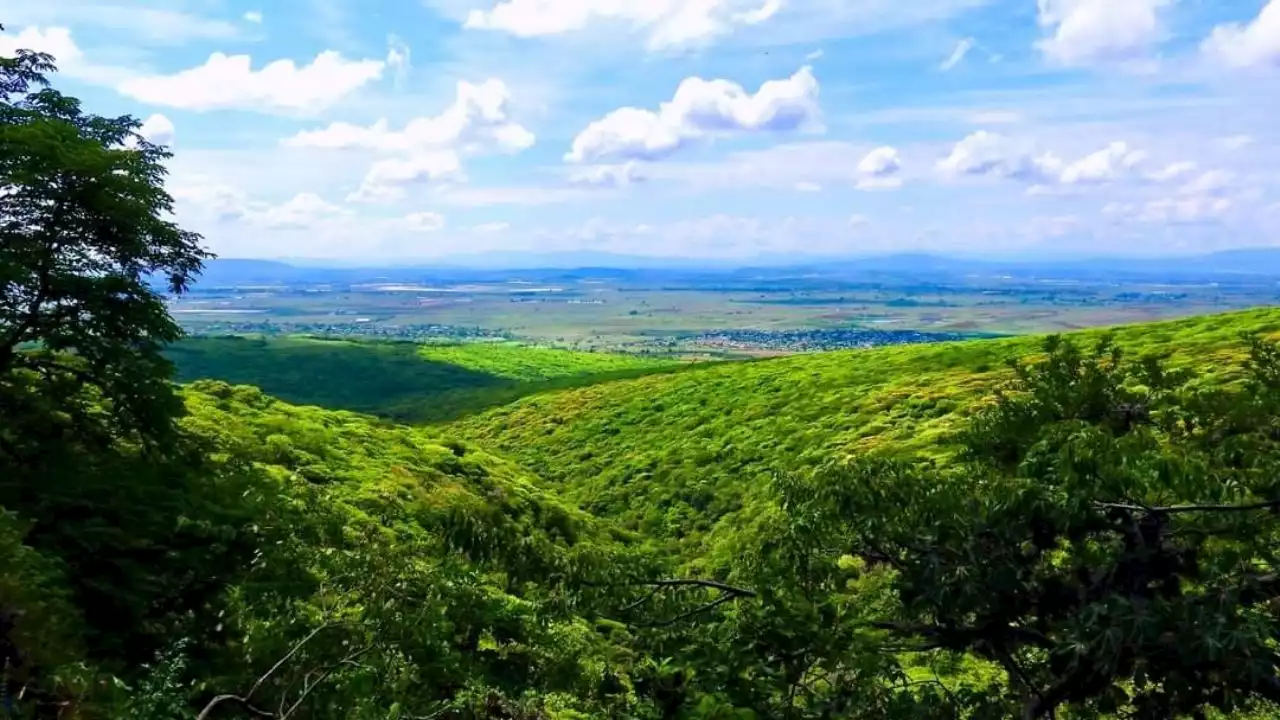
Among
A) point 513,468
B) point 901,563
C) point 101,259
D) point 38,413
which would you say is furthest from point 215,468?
point 513,468

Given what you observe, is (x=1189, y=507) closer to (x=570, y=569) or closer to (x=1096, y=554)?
(x=1096, y=554)

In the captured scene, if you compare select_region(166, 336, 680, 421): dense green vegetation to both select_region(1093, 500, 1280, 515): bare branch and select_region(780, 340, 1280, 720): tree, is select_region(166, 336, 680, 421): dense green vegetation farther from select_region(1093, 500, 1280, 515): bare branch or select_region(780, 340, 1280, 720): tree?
select_region(1093, 500, 1280, 515): bare branch

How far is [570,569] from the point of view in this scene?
41.6 ft

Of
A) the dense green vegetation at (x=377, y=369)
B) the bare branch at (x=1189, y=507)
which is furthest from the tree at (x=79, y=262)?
the dense green vegetation at (x=377, y=369)

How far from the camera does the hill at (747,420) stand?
139 ft

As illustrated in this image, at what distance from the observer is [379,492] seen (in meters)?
29.1

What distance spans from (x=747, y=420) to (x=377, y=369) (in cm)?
10045

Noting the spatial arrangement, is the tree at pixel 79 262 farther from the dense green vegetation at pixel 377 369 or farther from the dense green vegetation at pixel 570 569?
the dense green vegetation at pixel 377 369

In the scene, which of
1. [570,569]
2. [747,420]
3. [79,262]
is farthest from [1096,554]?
[747,420]

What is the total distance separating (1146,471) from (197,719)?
10.8 m

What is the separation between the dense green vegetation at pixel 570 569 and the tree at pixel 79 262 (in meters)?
0.07

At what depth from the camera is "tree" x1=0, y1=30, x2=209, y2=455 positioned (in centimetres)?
1728

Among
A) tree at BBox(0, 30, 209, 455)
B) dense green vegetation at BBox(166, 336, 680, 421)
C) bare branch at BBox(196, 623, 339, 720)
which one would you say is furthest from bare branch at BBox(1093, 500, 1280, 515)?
dense green vegetation at BBox(166, 336, 680, 421)

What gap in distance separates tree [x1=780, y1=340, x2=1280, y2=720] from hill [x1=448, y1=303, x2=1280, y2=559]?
2563 cm
